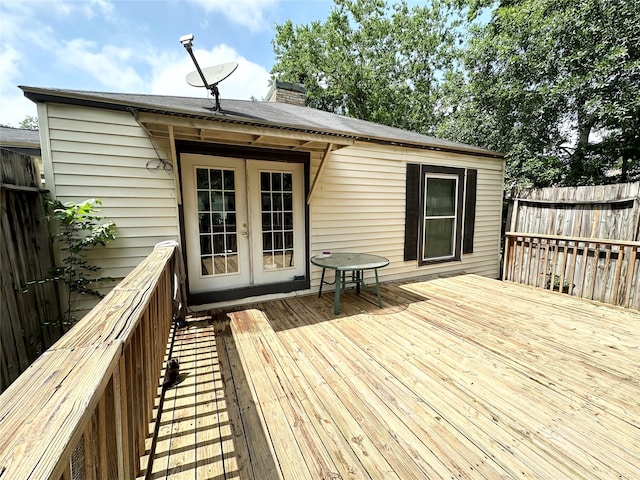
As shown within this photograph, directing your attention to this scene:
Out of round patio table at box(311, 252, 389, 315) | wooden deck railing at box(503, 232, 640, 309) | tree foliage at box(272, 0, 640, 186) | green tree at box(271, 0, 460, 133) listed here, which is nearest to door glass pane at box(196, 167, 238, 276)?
round patio table at box(311, 252, 389, 315)

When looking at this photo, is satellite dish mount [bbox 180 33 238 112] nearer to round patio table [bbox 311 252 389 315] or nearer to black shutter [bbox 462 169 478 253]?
round patio table [bbox 311 252 389 315]

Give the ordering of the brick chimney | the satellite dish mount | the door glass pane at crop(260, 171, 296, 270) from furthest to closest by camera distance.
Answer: the brick chimney < the door glass pane at crop(260, 171, 296, 270) < the satellite dish mount

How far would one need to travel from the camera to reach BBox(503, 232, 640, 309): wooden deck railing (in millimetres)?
3932

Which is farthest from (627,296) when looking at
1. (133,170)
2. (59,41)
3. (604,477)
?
(59,41)

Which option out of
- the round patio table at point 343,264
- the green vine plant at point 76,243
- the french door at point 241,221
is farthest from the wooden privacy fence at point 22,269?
the round patio table at point 343,264

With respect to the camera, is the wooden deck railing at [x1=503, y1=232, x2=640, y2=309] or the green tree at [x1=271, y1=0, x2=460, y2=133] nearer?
the wooden deck railing at [x1=503, y1=232, x2=640, y2=309]

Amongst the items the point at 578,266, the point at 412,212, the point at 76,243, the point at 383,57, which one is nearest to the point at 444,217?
the point at 412,212

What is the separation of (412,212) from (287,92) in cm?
427

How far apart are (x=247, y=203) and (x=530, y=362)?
3.71 metres

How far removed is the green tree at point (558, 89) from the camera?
16.8ft

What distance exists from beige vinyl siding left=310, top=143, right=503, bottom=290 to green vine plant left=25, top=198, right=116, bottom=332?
2742mm

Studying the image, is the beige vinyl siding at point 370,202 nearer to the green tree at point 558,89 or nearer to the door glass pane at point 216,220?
the door glass pane at point 216,220

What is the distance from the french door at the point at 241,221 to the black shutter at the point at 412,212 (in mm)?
2108

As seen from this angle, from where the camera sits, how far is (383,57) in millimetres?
14055
